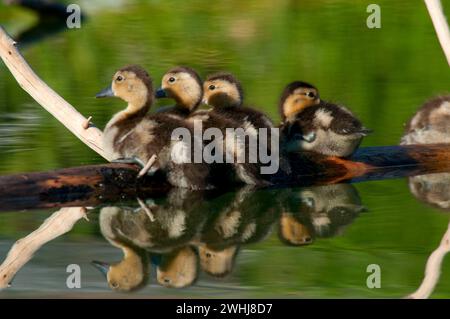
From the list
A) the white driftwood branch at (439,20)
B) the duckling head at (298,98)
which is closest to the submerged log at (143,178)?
the duckling head at (298,98)

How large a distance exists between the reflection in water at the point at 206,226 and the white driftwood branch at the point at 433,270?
516mm

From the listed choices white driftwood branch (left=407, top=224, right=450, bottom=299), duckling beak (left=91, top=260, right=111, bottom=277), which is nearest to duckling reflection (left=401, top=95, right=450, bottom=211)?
white driftwood branch (left=407, top=224, right=450, bottom=299)

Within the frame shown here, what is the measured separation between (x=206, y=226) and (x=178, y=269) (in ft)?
2.75

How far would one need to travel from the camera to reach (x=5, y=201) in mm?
6562

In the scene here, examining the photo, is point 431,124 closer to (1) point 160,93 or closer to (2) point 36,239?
(1) point 160,93

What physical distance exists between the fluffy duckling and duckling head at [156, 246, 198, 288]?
1.44m

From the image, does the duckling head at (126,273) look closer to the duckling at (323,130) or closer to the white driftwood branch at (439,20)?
the duckling at (323,130)

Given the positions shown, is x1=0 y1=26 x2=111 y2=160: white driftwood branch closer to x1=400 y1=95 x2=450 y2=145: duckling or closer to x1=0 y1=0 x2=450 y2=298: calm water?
x1=0 y1=0 x2=450 y2=298: calm water

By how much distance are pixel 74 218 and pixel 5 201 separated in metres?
0.34

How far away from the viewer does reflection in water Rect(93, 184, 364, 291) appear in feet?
18.8

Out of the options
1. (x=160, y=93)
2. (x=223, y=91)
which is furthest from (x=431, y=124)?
(x=160, y=93)

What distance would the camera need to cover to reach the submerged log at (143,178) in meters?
6.62

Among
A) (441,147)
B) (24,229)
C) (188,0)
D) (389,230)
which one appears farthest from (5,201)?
(188,0)

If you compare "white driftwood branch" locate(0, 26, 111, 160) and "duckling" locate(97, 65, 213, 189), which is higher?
Answer: "white driftwood branch" locate(0, 26, 111, 160)
